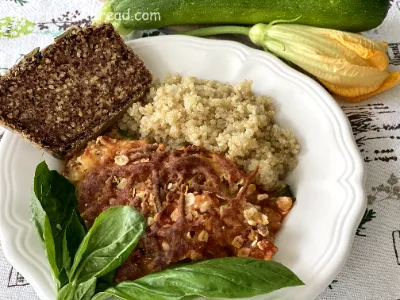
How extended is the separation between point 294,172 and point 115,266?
753mm

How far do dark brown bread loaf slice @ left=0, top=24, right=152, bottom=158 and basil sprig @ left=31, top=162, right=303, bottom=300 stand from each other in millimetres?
353

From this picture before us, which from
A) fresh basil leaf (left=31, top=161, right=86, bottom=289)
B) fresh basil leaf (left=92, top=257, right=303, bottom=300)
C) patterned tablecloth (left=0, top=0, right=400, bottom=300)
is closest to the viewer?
fresh basil leaf (left=92, top=257, right=303, bottom=300)

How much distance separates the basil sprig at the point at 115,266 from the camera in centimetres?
135

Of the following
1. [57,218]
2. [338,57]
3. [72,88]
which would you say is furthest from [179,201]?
[338,57]

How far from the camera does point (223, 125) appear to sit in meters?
1.87

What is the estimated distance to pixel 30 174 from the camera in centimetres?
186

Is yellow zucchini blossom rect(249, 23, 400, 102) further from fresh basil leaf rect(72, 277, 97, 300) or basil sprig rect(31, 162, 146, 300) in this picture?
fresh basil leaf rect(72, 277, 97, 300)

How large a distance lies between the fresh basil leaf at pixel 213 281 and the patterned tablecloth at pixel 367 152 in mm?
391

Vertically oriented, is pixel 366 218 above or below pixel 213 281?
below

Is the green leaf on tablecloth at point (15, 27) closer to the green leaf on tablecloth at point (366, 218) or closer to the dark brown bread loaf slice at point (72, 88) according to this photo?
the dark brown bread loaf slice at point (72, 88)

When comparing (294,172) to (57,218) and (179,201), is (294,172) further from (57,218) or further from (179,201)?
(57,218)

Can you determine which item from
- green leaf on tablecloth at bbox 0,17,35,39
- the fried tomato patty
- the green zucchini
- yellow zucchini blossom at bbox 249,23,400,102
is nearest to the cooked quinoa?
the fried tomato patty

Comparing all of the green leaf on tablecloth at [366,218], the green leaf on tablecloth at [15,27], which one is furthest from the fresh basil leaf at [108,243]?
the green leaf on tablecloth at [15,27]

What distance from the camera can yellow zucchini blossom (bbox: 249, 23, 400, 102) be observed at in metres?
2.02
